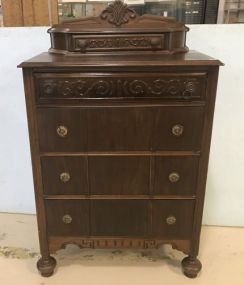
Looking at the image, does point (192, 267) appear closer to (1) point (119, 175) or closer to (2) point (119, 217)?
(2) point (119, 217)

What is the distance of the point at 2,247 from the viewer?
5.38 feet

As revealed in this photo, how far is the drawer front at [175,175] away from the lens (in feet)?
4.12

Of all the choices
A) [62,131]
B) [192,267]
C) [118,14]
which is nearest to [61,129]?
[62,131]

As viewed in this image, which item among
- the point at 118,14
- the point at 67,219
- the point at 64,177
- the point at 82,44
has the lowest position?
the point at 67,219

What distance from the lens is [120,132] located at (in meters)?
1.22

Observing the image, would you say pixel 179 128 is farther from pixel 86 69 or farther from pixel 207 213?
pixel 207 213

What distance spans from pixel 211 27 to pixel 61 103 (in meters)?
0.82

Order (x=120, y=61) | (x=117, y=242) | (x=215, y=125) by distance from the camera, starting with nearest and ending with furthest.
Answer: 1. (x=120, y=61)
2. (x=117, y=242)
3. (x=215, y=125)

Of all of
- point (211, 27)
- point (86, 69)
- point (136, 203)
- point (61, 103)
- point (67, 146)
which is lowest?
point (136, 203)

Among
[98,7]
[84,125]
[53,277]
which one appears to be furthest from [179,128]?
[53,277]

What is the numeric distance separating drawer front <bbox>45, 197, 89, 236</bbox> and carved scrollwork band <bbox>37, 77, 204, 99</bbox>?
453mm

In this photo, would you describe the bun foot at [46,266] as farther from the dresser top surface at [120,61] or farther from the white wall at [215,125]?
the dresser top surface at [120,61]

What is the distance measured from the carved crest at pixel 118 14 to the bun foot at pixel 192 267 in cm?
106

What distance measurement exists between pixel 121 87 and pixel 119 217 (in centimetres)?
54
